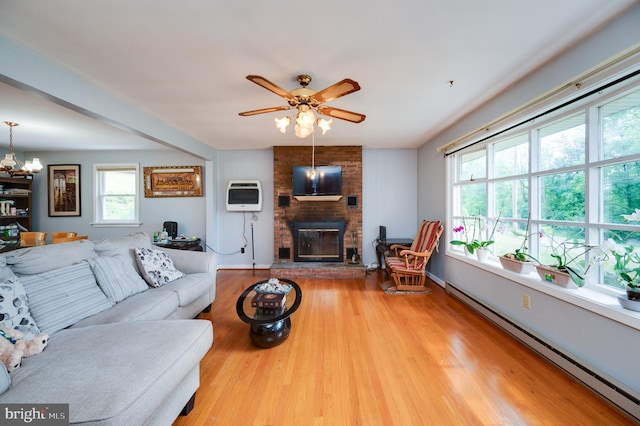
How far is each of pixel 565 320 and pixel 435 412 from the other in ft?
4.11

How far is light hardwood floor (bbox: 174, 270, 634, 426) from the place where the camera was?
135 cm

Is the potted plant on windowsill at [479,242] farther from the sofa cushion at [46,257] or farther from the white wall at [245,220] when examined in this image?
the sofa cushion at [46,257]

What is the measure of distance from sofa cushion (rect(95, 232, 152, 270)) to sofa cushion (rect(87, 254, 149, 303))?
0.14 metres

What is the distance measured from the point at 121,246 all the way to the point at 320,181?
116 inches

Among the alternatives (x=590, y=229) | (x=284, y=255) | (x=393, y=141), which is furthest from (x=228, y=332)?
(x=393, y=141)

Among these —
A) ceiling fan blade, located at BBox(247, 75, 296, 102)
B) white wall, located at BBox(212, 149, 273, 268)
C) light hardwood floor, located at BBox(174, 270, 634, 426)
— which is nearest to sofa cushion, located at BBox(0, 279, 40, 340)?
light hardwood floor, located at BBox(174, 270, 634, 426)

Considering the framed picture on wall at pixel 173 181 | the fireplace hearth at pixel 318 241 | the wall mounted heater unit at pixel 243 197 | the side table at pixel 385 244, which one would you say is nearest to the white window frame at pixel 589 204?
the side table at pixel 385 244

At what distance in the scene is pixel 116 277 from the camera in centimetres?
199

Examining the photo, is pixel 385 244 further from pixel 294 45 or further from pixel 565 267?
pixel 294 45

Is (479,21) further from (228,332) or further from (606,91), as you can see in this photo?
(228,332)

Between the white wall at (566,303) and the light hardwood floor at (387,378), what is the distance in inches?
9.0

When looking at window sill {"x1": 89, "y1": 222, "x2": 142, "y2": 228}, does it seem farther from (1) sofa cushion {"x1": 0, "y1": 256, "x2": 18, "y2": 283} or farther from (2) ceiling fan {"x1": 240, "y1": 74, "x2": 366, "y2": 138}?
(2) ceiling fan {"x1": 240, "y1": 74, "x2": 366, "y2": 138}

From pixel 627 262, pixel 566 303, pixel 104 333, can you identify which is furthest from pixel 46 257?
pixel 627 262

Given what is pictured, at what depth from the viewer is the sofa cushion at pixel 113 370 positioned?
2.86 ft
